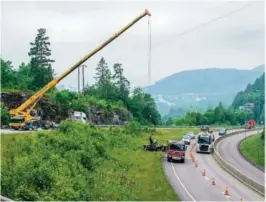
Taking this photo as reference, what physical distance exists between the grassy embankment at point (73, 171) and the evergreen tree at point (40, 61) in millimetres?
55435

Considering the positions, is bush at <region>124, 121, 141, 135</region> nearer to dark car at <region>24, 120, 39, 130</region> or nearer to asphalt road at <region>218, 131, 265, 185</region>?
asphalt road at <region>218, 131, 265, 185</region>

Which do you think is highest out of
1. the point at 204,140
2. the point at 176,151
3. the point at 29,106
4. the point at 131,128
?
the point at 29,106

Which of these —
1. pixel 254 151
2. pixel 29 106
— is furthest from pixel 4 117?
pixel 254 151

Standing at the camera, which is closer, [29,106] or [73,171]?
[73,171]

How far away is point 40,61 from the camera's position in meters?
121

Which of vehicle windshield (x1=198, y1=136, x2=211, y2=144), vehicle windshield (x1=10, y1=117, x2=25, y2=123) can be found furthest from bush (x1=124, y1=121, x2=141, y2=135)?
vehicle windshield (x1=10, y1=117, x2=25, y2=123)

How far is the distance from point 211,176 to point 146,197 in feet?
53.9

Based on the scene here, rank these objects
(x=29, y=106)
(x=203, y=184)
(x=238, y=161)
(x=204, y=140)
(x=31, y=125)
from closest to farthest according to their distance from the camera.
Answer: (x=203, y=184) < (x=31, y=125) < (x=29, y=106) < (x=204, y=140) < (x=238, y=161)

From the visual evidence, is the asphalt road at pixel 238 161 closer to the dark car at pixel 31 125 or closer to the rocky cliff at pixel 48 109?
the dark car at pixel 31 125

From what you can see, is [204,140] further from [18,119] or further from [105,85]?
[105,85]

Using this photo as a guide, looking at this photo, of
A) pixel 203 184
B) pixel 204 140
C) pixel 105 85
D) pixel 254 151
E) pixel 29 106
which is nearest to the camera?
pixel 203 184

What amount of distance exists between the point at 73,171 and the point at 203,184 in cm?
1320

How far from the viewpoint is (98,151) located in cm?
5303

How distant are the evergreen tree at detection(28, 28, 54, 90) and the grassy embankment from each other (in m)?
55.4
